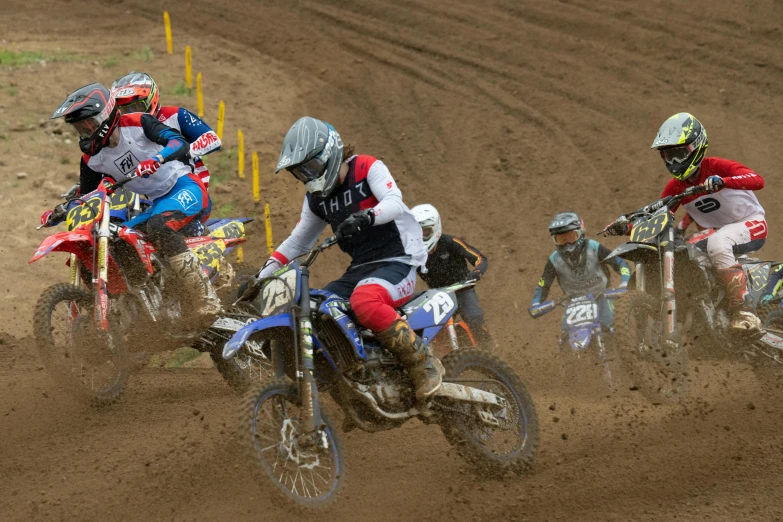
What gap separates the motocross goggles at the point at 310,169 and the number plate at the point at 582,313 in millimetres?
3893

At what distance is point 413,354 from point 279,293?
0.96 meters

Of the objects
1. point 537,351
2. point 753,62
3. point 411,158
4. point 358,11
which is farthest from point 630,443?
point 358,11

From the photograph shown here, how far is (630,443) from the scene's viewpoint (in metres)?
6.56

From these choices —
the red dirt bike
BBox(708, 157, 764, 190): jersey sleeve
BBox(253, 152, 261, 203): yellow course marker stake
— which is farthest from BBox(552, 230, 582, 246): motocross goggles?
BBox(253, 152, 261, 203): yellow course marker stake

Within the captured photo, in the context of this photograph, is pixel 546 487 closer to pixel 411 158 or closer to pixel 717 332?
pixel 717 332

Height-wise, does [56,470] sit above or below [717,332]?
below

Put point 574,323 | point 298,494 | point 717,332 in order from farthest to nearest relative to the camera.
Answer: point 574,323
point 717,332
point 298,494

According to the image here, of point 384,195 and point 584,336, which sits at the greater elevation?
point 384,195

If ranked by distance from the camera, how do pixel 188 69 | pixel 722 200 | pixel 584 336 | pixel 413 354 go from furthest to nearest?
pixel 188 69 < pixel 584 336 < pixel 722 200 < pixel 413 354

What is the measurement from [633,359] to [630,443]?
1162mm

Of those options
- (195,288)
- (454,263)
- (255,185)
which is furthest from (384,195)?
(255,185)

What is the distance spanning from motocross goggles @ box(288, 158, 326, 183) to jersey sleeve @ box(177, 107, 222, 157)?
313 centimetres

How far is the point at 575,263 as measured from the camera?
9.35m

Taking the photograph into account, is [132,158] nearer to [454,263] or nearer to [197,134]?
[197,134]
